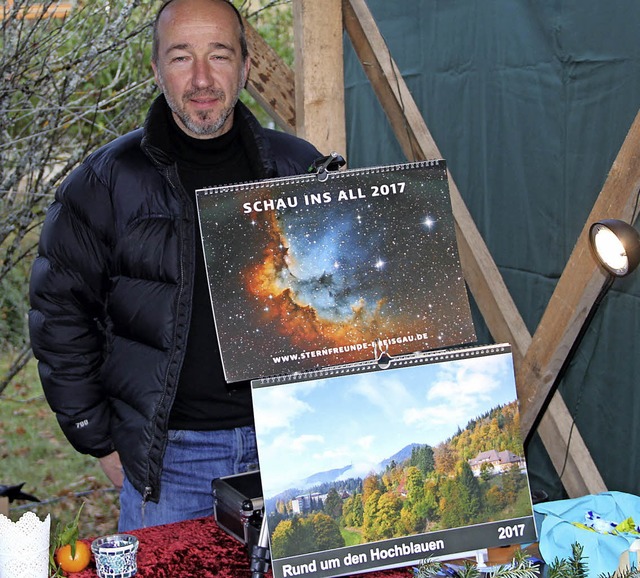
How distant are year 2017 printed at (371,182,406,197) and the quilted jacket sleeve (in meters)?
0.76

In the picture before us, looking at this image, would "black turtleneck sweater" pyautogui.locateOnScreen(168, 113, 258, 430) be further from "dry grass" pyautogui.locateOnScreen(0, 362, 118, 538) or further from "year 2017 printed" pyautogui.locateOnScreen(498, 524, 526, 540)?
"dry grass" pyautogui.locateOnScreen(0, 362, 118, 538)

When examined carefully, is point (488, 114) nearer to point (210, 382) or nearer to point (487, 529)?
point (210, 382)

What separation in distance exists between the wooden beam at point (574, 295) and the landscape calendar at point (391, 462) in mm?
751

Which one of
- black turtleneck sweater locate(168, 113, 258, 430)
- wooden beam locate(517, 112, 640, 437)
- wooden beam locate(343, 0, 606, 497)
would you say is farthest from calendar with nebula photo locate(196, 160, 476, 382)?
wooden beam locate(343, 0, 606, 497)

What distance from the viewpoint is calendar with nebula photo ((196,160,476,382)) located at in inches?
67.7

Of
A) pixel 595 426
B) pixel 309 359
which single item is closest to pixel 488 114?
pixel 595 426

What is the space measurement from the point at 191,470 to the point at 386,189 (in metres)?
0.90

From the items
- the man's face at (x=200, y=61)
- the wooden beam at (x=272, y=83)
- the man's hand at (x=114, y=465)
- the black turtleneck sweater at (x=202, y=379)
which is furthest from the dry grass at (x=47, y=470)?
the man's face at (x=200, y=61)

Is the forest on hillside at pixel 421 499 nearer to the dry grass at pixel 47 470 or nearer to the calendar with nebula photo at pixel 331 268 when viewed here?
the calendar with nebula photo at pixel 331 268

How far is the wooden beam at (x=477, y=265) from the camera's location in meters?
3.15

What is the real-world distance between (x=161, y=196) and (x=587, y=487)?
6.01 ft

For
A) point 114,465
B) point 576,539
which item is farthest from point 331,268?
point 114,465

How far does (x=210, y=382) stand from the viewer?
2.22 metres

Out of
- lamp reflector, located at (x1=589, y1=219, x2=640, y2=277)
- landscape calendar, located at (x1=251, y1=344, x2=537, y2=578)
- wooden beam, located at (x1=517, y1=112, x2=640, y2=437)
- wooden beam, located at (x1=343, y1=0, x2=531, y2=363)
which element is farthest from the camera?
wooden beam, located at (x1=343, y1=0, x2=531, y2=363)
